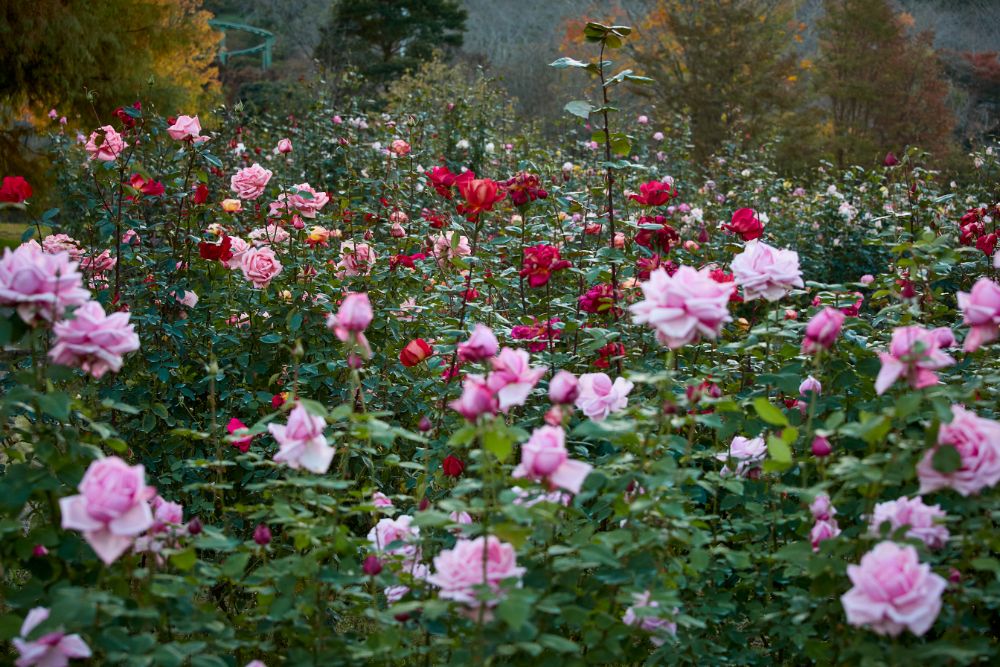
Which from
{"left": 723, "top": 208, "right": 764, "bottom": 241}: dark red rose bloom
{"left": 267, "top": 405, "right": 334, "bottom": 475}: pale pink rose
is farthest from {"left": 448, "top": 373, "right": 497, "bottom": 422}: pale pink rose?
{"left": 723, "top": 208, "right": 764, "bottom": 241}: dark red rose bloom

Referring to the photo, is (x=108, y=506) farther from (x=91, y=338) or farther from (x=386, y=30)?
(x=386, y=30)

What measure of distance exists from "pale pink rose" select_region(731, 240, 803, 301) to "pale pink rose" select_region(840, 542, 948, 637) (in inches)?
24.6

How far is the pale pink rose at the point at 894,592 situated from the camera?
1.18 m

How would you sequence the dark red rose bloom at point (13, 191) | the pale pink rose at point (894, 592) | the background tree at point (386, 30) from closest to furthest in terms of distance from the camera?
the pale pink rose at point (894, 592), the dark red rose bloom at point (13, 191), the background tree at point (386, 30)

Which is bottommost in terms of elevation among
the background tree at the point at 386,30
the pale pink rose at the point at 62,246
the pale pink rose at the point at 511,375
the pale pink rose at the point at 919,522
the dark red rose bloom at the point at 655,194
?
the background tree at the point at 386,30

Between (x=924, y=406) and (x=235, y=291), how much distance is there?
6.46 ft

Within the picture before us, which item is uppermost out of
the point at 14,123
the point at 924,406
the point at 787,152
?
the point at 924,406

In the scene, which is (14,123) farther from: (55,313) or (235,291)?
(55,313)

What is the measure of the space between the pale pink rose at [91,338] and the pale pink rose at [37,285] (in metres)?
0.03

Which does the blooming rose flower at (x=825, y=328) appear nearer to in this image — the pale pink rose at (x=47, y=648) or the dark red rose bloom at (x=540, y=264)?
the dark red rose bloom at (x=540, y=264)

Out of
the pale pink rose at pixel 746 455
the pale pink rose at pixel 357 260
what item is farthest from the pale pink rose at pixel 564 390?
the pale pink rose at pixel 357 260

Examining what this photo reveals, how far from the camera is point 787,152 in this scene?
12984 millimetres

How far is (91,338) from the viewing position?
1.39 metres

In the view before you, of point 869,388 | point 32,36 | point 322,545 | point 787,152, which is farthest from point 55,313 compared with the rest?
point 787,152
